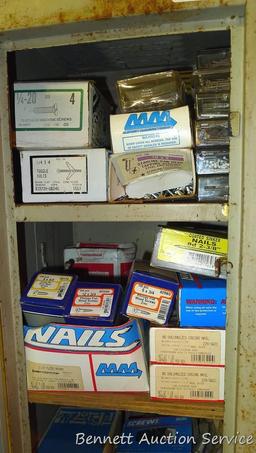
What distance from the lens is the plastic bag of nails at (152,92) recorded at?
66cm

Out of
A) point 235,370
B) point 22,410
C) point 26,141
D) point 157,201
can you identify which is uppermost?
point 26,141

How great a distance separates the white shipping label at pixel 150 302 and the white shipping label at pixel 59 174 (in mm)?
238

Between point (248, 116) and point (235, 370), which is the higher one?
point (248, 116)

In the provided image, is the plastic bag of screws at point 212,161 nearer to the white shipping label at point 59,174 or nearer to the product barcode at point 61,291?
the white shipping label at point 59,174

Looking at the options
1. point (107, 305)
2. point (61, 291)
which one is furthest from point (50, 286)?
point (107, 305)

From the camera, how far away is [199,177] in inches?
25.2

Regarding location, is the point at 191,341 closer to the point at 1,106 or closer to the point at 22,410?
the point at 22,410

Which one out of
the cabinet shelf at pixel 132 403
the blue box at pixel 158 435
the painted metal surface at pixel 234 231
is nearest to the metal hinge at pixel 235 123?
the painted metal surface at pixel 234 231

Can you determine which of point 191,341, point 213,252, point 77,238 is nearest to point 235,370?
point 191,341

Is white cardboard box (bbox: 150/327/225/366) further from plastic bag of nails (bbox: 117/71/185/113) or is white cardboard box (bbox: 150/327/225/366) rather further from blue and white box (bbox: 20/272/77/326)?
plastic bag of nails (bbox: 117/71/185/113)

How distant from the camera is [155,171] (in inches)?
24.6

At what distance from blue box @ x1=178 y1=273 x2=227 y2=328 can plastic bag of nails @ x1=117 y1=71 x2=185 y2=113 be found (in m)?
0.39

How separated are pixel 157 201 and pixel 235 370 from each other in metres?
0.35

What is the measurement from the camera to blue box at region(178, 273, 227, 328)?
639mm
